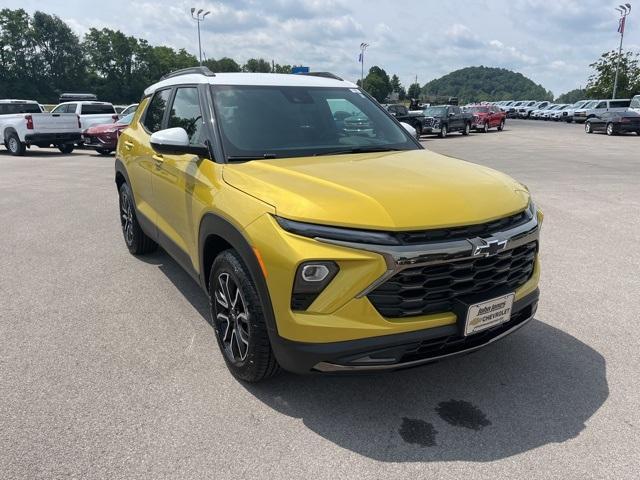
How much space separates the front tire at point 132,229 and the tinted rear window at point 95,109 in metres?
15.7

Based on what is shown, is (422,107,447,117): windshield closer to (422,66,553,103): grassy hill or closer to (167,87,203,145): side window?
(167,87,203,145): side window

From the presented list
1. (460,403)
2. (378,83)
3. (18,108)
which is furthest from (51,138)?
(378,83)

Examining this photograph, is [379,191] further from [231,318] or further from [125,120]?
[125,120]

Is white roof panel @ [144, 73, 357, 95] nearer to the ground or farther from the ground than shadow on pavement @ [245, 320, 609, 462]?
farther from the ground

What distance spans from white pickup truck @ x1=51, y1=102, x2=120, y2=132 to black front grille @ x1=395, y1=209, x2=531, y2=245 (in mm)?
18432

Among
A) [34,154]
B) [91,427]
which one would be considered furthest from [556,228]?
[34,154]

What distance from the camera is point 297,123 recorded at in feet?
12.6

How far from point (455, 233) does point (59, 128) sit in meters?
18.3

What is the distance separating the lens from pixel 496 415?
9.52ft

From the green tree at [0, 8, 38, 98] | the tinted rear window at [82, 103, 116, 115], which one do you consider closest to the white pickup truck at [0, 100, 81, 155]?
the tinted rear window at [82, 103, 116, 115]

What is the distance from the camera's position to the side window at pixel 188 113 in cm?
378

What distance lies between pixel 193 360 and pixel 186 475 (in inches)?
45.2

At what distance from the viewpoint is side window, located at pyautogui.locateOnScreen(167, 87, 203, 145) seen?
378cm

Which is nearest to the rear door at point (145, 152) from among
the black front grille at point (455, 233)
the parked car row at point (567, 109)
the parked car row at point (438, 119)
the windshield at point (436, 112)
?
the black front grille at point (455, 233)
